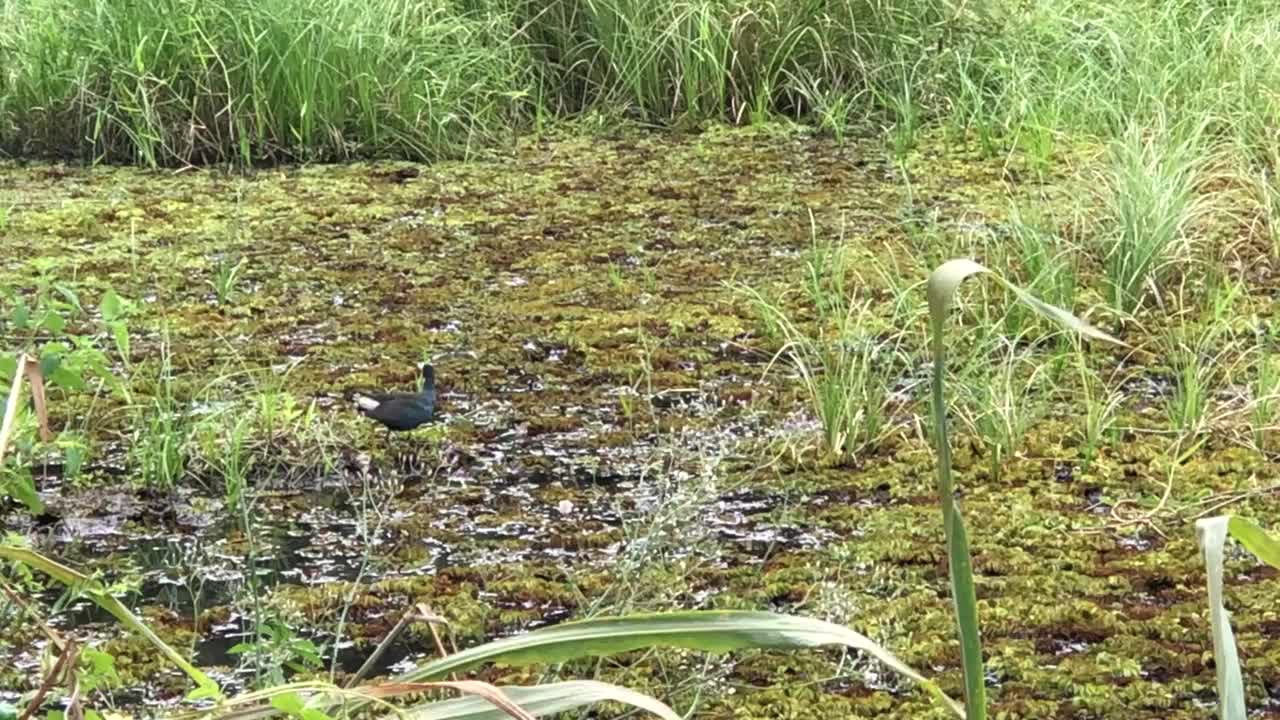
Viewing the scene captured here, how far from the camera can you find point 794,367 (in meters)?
3.89

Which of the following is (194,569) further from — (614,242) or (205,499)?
(614,242)

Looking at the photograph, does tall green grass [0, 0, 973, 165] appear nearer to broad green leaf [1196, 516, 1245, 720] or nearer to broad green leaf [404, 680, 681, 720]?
broad green leaf [404, 680, 681, 720]

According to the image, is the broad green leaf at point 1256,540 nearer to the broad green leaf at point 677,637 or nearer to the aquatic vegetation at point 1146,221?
the broad green leaf at point 677,637

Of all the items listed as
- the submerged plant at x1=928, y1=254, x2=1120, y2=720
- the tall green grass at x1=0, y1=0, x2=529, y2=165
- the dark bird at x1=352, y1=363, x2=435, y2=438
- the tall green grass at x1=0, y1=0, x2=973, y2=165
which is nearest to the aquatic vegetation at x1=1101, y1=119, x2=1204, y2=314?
the dark bird at x1=352, y1=363, x2=435, y2=438

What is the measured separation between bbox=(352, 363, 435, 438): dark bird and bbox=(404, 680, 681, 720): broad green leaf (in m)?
2.05

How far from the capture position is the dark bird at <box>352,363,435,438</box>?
130 inches

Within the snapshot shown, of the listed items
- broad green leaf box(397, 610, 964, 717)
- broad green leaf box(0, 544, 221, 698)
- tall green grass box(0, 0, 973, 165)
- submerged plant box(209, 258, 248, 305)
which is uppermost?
broad green leaf box(397, 610, 964, 717)

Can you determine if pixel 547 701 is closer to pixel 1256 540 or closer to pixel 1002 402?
pixel 1256 540

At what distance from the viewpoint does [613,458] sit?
338 centimetres

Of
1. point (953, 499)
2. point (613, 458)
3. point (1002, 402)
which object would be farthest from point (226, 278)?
point (953, 499)

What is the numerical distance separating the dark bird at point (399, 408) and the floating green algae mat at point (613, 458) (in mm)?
97

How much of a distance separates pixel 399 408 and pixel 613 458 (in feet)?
1.44

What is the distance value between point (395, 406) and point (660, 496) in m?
0.81

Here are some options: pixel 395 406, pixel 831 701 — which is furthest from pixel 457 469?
pixel 831 701
